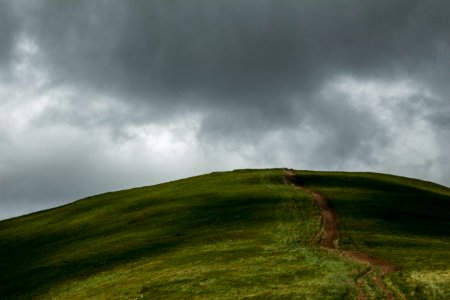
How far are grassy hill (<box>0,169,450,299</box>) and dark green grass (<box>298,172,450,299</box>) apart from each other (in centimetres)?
15

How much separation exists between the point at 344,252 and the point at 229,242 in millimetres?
12750

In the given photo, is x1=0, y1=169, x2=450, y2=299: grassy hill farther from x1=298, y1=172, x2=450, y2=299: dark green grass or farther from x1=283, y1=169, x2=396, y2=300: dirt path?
x1=283, y1=169, x2=396, y2=300: dirt path

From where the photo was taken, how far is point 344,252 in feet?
158

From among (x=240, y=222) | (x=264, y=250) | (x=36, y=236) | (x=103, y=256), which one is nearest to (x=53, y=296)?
(x=103, y=256)

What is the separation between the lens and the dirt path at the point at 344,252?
37188mm

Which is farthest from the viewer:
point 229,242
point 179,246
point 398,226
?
point 398,226

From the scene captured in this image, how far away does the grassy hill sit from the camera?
39.5 meters

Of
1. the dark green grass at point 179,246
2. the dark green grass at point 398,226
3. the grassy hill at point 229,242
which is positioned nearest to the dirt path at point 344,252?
the grassy hill at point 229,242

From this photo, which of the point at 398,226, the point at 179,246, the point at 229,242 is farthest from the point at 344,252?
the point at 179,246

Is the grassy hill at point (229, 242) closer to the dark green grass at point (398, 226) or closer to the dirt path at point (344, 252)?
the dark green grass at point (398, 226)

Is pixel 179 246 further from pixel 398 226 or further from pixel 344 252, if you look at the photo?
pixel 398 226

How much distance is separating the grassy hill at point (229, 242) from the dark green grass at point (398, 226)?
153 millimetres

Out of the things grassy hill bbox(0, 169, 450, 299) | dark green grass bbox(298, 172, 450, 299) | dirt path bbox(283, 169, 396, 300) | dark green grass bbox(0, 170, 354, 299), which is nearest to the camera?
dirt path bbox(283, 169, 396, 300)

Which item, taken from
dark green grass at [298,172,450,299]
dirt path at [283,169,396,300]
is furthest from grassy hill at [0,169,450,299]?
dirt path at [283,169,396,300]
